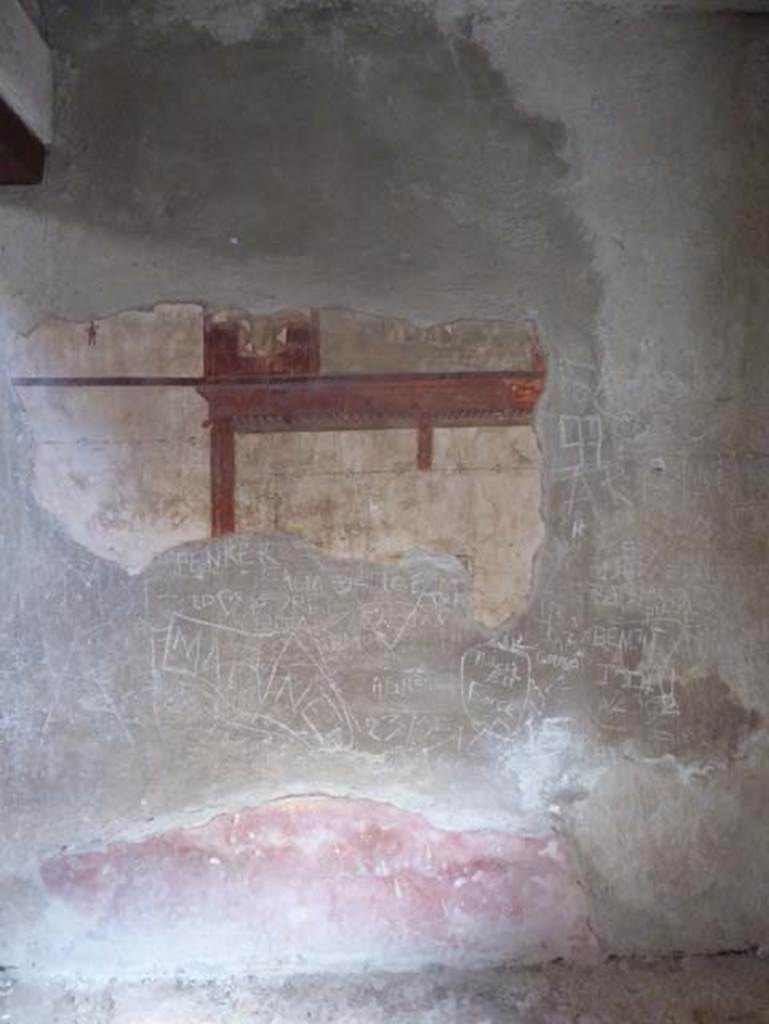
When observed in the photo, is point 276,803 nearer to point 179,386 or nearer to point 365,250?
point 179,386

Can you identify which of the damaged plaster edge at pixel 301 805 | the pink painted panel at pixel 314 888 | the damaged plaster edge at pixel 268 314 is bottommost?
the pink painted panel at pixel 314 888

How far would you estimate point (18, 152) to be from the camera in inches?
98.7

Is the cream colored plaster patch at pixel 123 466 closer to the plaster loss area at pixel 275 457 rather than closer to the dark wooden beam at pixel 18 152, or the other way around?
the plaster loss area at pixel 275 457

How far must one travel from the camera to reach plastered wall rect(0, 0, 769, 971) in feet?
8.65

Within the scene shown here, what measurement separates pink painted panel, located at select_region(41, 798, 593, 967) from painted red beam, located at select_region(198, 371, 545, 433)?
1218 mm

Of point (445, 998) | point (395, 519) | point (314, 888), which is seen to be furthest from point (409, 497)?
point (445, 998)

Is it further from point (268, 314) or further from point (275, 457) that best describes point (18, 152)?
point (275, 457)

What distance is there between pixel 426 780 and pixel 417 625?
50 centimetres

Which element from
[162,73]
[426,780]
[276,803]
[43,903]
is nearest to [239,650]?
[276,803]

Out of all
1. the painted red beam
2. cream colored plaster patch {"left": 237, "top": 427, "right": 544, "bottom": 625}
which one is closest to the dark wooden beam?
the painted red beam

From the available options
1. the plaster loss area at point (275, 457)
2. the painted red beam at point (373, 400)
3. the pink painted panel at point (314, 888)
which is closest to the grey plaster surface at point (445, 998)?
the pink painted panel at point (314, 888)

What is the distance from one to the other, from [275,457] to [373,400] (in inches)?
14.1

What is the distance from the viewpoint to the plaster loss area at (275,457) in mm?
2625

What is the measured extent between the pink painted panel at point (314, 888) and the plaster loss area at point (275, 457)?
0.77 m
